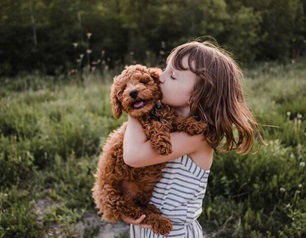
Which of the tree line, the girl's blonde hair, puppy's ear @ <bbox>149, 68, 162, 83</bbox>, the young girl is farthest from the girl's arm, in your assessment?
the tree line

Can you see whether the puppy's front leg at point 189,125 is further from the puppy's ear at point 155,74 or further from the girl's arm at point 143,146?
the puppy's ear at point 155,74

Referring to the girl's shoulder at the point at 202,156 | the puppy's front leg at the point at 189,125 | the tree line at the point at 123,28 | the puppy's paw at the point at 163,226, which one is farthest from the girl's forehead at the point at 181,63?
the tree line at the point at 123,28

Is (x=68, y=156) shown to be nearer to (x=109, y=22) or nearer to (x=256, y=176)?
(x=256, y=176)

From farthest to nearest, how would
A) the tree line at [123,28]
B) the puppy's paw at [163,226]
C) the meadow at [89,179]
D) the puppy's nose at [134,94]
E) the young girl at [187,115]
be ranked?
the tree line at [123,28], the meadow at [89,179], the puppy's paw at [163,226], the young girl at [187,115], the puppy's nose at [134,94]

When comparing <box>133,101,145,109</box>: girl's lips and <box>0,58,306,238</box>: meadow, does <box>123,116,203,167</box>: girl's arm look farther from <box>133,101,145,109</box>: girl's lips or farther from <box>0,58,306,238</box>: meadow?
<box>0,58,306,238</box>: meadow

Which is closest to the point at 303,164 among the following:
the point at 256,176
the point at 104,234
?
the point at 256,176

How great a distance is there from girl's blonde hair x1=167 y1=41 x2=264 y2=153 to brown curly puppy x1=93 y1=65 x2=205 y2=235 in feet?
0.28

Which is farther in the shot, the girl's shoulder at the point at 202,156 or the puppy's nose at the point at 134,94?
the girl's shoulder at the point at 202,156

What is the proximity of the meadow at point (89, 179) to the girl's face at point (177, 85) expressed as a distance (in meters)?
1.47

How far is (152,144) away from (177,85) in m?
0.30

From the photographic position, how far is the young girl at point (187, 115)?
191cm

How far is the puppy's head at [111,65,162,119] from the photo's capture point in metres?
1.82

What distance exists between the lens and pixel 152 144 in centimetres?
186

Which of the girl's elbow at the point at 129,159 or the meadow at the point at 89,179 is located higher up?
the girl's elbow at the point at 129,159
